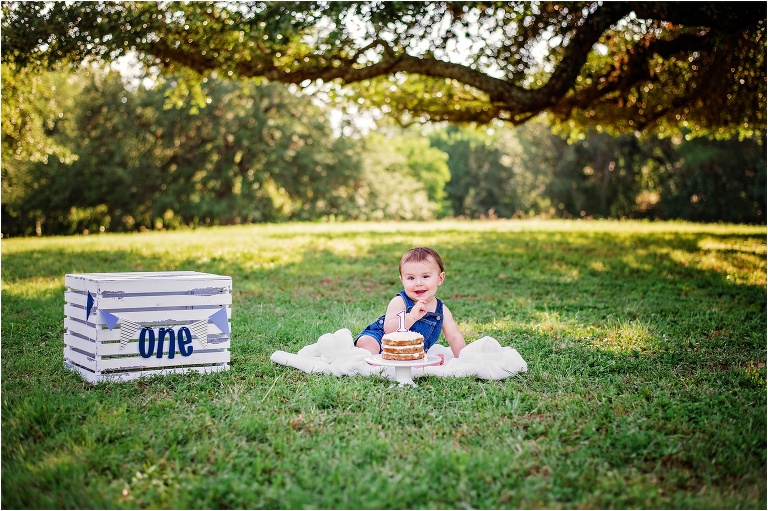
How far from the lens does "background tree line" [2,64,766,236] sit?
1161 inches

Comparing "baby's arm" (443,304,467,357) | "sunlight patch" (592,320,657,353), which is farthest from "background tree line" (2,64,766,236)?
"baby's arm" (443,304,467,357)

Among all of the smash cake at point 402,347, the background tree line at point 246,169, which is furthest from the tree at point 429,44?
the background tree line at point 246,169

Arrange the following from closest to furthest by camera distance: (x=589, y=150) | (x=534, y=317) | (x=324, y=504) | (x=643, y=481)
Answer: (x=324, y=504)
(x=643, y=481)
(x=534, y=317)
(x=589, y=150)

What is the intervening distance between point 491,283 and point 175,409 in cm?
608

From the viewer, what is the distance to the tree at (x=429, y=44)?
10.7 metres

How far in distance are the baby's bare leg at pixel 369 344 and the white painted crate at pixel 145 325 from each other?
107 centimetres

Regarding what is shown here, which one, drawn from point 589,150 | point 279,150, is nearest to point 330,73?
point 279,150

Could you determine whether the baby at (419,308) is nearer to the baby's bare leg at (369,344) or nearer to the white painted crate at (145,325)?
the baby's bare leg at (369,344)

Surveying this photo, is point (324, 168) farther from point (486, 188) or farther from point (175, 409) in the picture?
point (175, 409)

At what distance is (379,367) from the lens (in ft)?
16.3

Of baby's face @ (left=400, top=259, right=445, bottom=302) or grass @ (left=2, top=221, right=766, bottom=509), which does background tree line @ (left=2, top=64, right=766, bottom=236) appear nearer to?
grass @ (left=2, top=221, right=766, bottom=509)

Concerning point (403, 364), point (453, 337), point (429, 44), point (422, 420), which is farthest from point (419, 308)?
point (429, 44)

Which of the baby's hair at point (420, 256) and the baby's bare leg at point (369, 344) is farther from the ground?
the baby's hair at point (420, 256)

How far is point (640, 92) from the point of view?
14.4 metres
